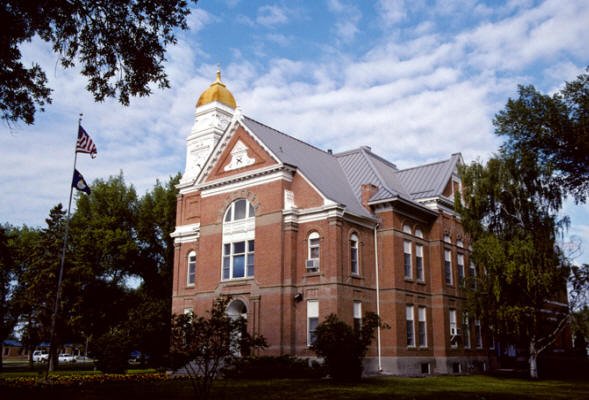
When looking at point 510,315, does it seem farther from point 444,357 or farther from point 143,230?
point 143,230

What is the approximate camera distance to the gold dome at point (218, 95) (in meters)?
44.2

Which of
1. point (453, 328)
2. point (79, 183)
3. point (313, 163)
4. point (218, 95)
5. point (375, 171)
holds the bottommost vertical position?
point (453, 328)

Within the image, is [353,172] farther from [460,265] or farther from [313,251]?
[460,265]

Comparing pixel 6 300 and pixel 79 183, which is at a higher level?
pixel 79 183

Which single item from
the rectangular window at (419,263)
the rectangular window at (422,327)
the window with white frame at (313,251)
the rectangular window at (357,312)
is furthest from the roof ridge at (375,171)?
the rectangular window at (422,327)

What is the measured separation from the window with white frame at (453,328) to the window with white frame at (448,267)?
1.92 m

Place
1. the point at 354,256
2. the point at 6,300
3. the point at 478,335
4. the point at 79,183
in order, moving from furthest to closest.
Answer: the point at 6,300, the point at 478,335, the point at 354,256, the point at 79,183

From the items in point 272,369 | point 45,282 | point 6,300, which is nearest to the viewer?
point 272,369

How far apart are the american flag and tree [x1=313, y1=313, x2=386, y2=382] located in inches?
578

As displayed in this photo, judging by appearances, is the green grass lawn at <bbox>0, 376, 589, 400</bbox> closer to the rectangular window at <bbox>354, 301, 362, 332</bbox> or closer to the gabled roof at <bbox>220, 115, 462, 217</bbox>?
the rectangular window at <bbox>354, 301, 362, 332</bbox>

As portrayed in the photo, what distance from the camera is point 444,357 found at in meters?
35.4

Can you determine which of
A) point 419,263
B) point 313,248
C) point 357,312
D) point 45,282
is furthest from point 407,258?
point 45,282

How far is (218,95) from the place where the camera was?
44.2 m

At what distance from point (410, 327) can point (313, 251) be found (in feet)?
25.7
